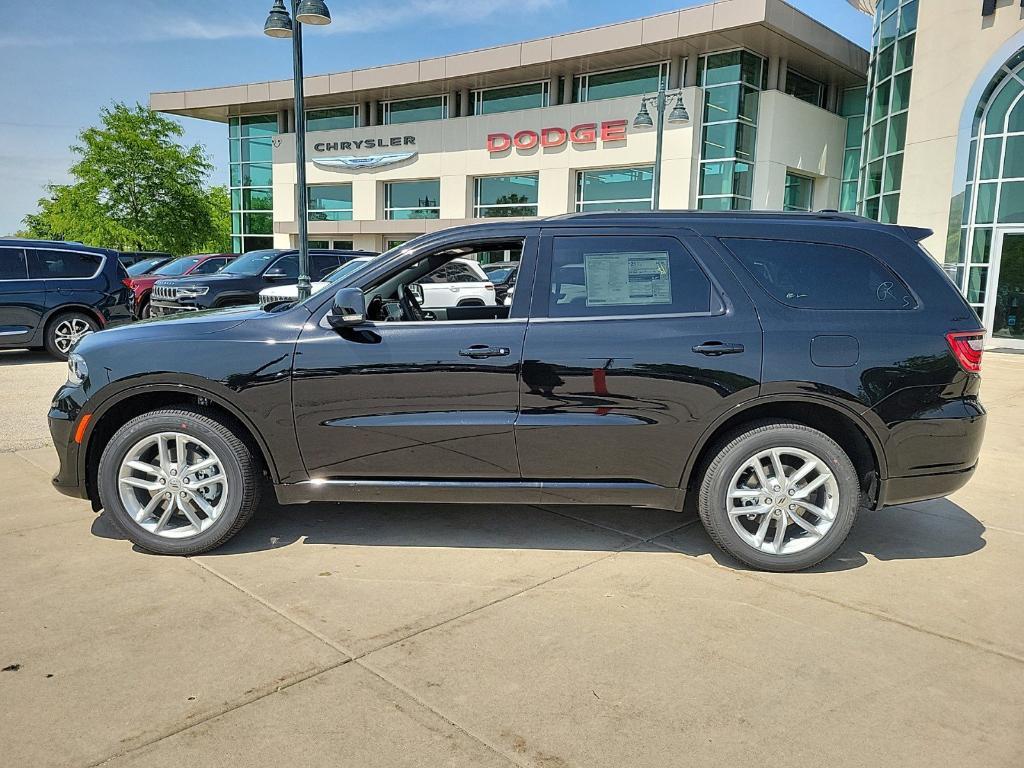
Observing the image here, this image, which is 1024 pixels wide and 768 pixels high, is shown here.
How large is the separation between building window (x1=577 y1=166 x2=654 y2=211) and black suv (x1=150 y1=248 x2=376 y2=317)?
52.0 ft

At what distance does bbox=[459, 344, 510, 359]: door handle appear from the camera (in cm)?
401

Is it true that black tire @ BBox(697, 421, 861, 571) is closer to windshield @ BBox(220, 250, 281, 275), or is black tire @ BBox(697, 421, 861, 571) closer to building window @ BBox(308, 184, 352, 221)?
windshield @ BBox(220, 250, 281, 275)

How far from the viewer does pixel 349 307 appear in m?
3.94

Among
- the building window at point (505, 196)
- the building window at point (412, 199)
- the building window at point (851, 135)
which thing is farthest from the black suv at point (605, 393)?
the building window at point (412, 199)

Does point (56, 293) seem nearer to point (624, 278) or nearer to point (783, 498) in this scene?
point (624, 278)

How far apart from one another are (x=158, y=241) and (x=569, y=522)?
135ft

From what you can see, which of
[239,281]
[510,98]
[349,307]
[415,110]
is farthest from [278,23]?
[415,110]

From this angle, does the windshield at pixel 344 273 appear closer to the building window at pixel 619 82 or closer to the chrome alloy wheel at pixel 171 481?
the chrome alloy wheel at pixel 171 481

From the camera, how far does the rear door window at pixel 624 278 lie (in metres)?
4.08

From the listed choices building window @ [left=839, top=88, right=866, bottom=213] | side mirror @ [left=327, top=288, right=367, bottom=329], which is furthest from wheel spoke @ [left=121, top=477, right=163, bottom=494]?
building window @ [left=839, top=88, right=866, bottom=213]

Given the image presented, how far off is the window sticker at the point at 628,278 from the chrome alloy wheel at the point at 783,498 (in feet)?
3.21

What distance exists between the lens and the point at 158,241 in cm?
4069

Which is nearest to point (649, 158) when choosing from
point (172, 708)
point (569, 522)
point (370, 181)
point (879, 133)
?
point (879, 133)

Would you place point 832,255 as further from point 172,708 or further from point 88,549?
point 88,549
